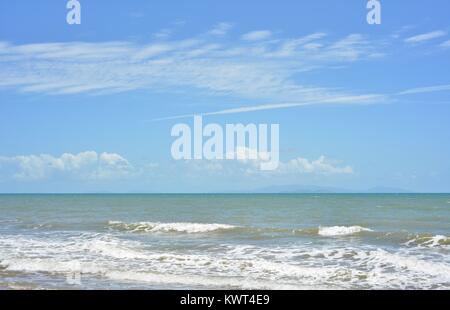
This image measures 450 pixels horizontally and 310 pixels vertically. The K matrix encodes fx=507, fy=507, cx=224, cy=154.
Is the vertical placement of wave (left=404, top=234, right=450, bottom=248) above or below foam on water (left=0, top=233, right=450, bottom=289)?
below

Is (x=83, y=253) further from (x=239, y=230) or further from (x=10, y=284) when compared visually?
(x=239, y=230)

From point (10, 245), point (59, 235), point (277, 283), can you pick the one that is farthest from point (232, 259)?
point (59, 235)

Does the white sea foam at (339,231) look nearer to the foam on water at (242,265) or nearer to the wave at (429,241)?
the wave at (429,241)

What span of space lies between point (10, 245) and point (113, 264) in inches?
205

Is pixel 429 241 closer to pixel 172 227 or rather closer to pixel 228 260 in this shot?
pixel 228 260

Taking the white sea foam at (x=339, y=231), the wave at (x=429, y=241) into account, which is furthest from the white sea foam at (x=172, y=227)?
the wave at (x=429, y=241)

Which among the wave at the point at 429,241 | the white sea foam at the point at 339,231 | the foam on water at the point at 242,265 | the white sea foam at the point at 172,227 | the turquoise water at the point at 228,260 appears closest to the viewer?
the turquoise water at the point at 228,260

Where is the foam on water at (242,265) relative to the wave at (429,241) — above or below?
above

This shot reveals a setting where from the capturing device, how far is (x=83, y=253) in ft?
45.8

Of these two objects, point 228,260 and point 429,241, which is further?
point 429,241

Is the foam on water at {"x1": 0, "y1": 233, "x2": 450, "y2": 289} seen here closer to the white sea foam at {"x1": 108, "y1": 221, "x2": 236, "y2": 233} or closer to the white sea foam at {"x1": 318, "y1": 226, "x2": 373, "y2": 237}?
the white sea foam at {"x1": 318, "y1": 226, "x2": 373, "y2": 237}

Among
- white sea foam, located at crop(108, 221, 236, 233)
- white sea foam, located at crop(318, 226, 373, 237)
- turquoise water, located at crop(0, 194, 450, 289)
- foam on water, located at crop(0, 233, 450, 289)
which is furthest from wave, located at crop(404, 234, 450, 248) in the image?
white sea foam, located at crop(108, 221, 236, 233)

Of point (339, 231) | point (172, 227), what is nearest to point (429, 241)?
point (339, 231)
